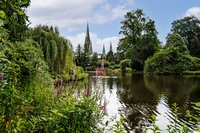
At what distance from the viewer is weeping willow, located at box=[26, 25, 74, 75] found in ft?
57.0

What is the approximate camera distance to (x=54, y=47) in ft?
57.6

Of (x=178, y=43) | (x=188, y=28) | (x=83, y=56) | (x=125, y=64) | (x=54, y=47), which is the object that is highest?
(x=188, y=28)

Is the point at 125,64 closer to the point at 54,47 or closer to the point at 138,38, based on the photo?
the point at 138,38

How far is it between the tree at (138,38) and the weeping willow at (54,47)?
2948 cm

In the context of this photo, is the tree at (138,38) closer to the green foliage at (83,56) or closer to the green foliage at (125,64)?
the green foliage at (125,64)

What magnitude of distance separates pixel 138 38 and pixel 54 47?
33.5m

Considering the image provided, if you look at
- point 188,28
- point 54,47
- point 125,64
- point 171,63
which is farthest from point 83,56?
point 54,47

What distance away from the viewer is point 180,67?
4256cm

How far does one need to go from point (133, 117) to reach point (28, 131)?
798cm

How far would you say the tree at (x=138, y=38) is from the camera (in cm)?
4853

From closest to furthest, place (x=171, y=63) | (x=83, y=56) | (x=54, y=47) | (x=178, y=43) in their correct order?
(x=54, y=47) → (x=171, y=63) → (x=178, y=43) → (x=83, y=56)

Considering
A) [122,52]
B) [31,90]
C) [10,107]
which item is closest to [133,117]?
[31,90]

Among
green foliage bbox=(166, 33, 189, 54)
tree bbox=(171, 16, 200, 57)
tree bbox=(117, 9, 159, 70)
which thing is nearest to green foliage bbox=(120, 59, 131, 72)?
tree bbox=(117, 9, 159, 70)

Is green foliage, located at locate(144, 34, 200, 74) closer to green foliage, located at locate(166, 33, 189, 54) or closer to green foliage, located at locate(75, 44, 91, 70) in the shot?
green foliage, located at locate(166, 33, 189, 54)
